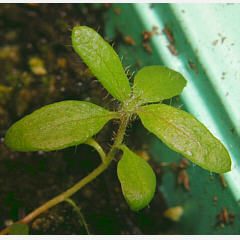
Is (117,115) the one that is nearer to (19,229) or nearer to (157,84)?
(157,84)

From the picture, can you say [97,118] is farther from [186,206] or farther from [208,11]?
[186,206]

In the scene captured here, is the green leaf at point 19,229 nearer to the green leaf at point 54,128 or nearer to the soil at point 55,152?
the soil at point 55,152

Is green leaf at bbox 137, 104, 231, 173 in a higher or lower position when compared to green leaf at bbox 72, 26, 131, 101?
lower

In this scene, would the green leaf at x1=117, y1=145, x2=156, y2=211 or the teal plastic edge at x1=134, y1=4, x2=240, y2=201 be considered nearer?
the green leaf at x1=117, y1=145, x2=156, y2=211

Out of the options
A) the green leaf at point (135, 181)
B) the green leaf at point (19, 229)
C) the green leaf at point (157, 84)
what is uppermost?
the green leaf at point (157, 84)

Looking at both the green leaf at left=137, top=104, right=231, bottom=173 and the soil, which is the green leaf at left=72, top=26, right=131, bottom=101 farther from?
the soil

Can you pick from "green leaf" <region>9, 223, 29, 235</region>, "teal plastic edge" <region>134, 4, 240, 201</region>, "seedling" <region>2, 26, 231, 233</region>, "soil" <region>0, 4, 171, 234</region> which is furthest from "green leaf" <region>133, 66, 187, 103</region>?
"green leaf" <region>9, 223, 29, 235</region>

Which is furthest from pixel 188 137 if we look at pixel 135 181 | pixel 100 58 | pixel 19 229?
pixel 19 229

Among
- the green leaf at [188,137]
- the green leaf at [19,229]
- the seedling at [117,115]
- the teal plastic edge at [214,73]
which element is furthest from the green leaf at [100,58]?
the green leaf at [19,229]
